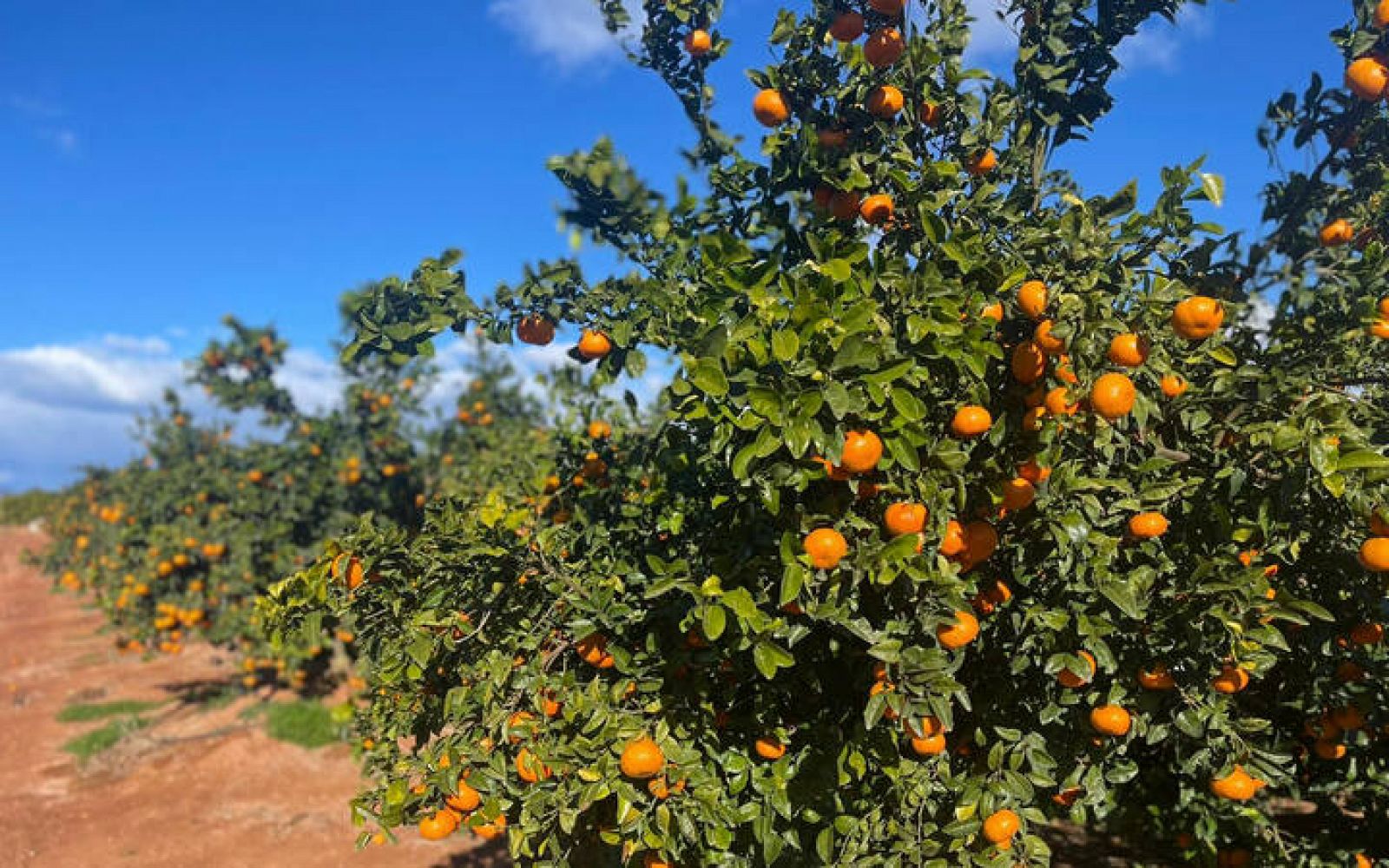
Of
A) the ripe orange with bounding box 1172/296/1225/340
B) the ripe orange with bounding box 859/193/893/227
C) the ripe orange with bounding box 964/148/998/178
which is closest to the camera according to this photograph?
the ripe orange with bounding box 1172/296/1225/340

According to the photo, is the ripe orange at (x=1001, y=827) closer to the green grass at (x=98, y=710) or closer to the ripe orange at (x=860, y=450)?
the ripe orange at (x=860, y=450)

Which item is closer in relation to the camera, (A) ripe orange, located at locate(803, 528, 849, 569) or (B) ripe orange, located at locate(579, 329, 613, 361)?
(A) ripe orange, located at locate(803, 528, 849, 569)

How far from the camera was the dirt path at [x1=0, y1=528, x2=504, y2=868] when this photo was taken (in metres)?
5.93

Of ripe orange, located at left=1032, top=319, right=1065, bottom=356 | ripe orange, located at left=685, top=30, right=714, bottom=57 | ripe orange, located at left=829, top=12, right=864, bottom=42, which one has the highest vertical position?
ripe orange, located at left=685, top=30, right=714, bottom=57

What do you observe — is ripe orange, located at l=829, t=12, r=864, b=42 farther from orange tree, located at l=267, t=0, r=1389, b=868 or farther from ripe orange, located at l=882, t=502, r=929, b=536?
ripe orange, located at l=882, t=502, r=929, b=536

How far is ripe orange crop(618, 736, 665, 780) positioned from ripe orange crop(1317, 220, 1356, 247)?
113 inches

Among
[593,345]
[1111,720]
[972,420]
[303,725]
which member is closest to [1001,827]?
[1111,720]

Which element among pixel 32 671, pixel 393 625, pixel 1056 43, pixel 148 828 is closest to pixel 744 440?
pixel 393 625

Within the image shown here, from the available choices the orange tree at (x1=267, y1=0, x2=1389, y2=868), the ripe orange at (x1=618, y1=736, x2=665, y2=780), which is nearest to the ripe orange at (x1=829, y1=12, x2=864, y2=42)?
the orange tree at (x1=267, y1=0, x2=1389, y2=868)

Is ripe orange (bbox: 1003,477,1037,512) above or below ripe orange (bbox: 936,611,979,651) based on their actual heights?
above

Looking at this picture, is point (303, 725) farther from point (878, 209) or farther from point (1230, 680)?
point (1230, 680)

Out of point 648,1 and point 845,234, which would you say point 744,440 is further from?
point 648,1

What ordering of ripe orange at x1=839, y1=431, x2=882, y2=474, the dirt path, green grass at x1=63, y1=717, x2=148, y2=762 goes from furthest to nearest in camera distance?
green grass at x1=63, y1=717, x2=148, y2=762, the dirt path, ripe orange at x1=839, y1=431, x2=882, y2=474

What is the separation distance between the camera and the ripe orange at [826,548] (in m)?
1.84
